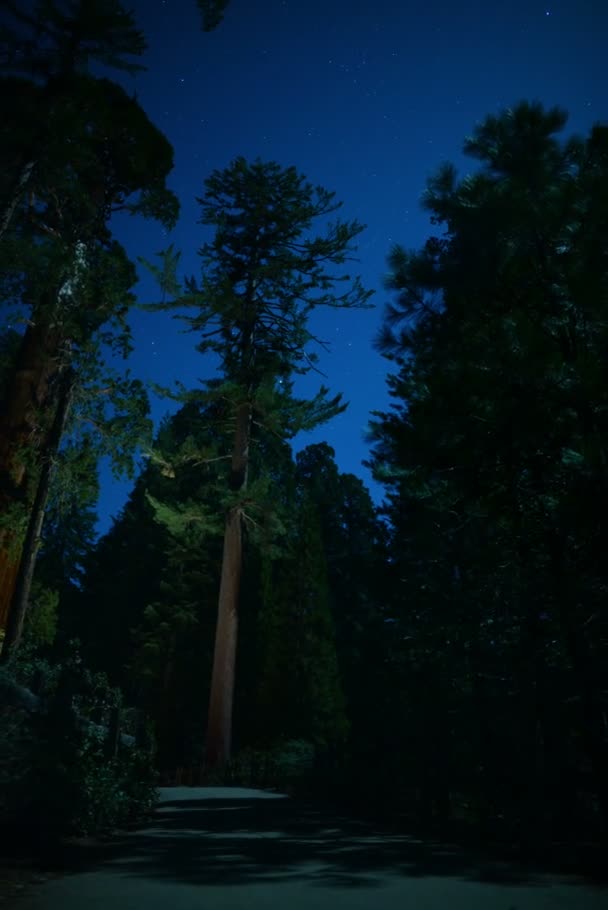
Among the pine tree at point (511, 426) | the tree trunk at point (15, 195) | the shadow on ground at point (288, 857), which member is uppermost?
the tree trunk at point (15, 195)

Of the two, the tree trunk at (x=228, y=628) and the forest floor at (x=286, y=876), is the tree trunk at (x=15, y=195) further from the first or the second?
the tree trunk at (x=228, y=628)

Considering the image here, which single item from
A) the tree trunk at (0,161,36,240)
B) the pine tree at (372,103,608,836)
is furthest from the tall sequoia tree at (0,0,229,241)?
the pine tree at (372,103,608,836)

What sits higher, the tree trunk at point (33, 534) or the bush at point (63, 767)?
the tree trunk at point (33, 534)

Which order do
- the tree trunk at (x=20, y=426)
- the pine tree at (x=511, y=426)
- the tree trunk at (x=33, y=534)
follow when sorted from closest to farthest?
the pine tree at (x=511, y=426) < the tree trunk at (x=33, y=534) < the tree trunk at (x=20, y=426)

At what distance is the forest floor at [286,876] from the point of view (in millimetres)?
3924

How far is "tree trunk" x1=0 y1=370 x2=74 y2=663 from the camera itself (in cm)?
1047

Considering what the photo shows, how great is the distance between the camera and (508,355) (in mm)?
4434

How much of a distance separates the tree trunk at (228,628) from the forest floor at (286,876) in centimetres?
1063

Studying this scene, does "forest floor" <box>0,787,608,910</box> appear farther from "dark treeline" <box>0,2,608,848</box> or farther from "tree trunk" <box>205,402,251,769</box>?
"tree trunk" <box>205,402,251,769</box>

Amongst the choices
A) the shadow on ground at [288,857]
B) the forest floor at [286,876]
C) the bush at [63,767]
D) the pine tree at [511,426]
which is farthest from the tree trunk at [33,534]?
the pine tree at [511,426]

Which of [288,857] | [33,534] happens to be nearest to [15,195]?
[33,534]

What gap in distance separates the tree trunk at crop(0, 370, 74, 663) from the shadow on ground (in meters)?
4.37

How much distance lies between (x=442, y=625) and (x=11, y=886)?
7.62 meters

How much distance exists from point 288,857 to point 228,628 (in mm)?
13125
